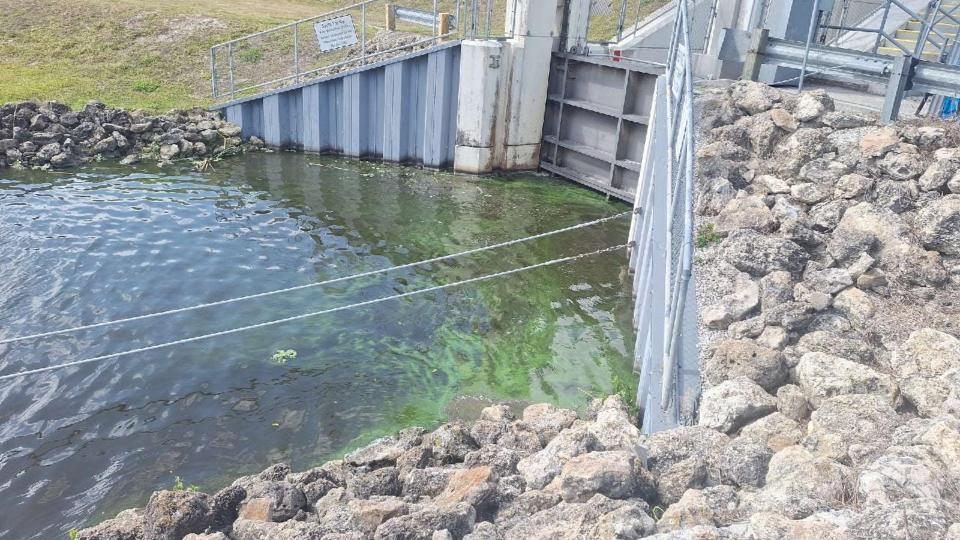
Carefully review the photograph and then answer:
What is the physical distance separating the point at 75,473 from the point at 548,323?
5.53 m

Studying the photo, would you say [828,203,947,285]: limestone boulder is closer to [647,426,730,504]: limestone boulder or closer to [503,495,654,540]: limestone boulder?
[647,426,730,504]: limestone boulder

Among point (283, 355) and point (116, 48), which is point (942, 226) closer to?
point (283, 355)

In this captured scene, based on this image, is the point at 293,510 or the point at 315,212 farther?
the point at 315,212

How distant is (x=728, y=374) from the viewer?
18.9 feet

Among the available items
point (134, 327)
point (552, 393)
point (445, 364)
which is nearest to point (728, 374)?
point (552, 393)

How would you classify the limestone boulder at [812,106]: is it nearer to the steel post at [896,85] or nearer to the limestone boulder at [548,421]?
the steel post at [896,85]

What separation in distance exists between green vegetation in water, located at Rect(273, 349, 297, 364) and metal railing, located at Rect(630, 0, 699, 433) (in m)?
3.97

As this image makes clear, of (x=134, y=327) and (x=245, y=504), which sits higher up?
(x=245, y=504)

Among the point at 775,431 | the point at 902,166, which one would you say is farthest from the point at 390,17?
the point at 775,431

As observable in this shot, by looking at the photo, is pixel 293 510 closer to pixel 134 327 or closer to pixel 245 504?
pixel 245 504

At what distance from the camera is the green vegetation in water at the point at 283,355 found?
26.6 feet

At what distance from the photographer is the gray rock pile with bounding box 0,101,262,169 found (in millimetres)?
14594

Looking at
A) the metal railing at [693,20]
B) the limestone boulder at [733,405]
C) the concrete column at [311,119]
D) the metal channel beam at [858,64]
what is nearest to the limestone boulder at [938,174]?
the metal channel beam at [858,64]

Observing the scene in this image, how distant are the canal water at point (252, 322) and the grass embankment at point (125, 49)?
5296mm
